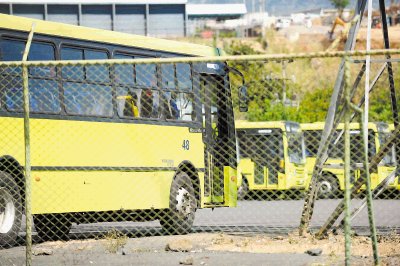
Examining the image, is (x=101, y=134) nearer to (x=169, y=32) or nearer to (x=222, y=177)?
(x=222, y=177)

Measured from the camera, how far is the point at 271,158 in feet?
115

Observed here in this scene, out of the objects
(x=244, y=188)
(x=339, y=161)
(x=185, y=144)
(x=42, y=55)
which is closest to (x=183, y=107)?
(x=185, y=144)

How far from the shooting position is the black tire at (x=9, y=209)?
14.1m

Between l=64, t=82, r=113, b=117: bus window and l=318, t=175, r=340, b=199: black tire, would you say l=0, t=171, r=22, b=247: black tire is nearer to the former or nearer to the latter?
l=64, t=82, r=113, b=117: bus window

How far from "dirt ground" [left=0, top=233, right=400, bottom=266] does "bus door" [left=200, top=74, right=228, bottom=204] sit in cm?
396

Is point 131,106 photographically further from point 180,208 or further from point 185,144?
point 180,208

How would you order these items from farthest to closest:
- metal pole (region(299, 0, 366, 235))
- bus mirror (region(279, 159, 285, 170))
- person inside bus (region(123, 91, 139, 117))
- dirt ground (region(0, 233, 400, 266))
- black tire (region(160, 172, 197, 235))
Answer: bus mirror (region(279, 159, 285, 170)) → black tire (region(160, 172, 197, 235)) → person inside bus (region(123, 91, 139, 117)) → metal pole (region(299, 0, 366, 235)) → dirt ground (region(0, 233, 400, 266))

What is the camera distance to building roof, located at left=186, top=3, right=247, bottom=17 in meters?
124

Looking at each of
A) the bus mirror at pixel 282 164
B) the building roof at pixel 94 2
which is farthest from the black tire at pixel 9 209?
the building roof at pixel 94 2

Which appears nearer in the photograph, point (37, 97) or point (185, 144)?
point (37, 97)

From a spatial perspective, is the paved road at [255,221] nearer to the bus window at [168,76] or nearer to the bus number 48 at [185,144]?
the bus number 48 at [185,144]

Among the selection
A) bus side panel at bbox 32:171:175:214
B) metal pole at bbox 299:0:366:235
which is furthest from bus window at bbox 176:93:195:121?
metal pole at bbox 299:0:366:235

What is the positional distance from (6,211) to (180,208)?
424cm

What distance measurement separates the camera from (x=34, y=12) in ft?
223
